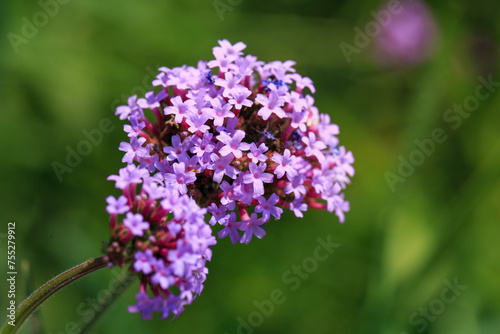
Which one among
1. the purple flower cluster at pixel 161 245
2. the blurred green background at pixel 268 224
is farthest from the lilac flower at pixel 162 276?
the blurred green background at pixel 268 224

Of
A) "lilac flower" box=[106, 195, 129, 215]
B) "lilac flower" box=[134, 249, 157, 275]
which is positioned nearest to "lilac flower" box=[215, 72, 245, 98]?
"lilac flower" box=[106, 195, 129, 215]

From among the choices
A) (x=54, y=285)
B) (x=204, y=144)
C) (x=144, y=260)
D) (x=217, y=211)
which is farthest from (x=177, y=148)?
(x=54, y=285)

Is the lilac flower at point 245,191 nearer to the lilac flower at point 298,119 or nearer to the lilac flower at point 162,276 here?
the lilac flower at point 298,119

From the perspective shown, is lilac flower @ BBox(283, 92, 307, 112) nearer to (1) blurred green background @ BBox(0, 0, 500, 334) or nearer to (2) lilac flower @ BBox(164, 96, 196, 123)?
(2) lilac flower @ BBox(164, 96, 196, 123)

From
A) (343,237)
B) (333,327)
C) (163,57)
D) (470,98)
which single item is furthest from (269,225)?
(470,98)

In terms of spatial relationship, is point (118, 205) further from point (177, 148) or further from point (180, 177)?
point (177, 148)

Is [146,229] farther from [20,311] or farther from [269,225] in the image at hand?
[269,225]
